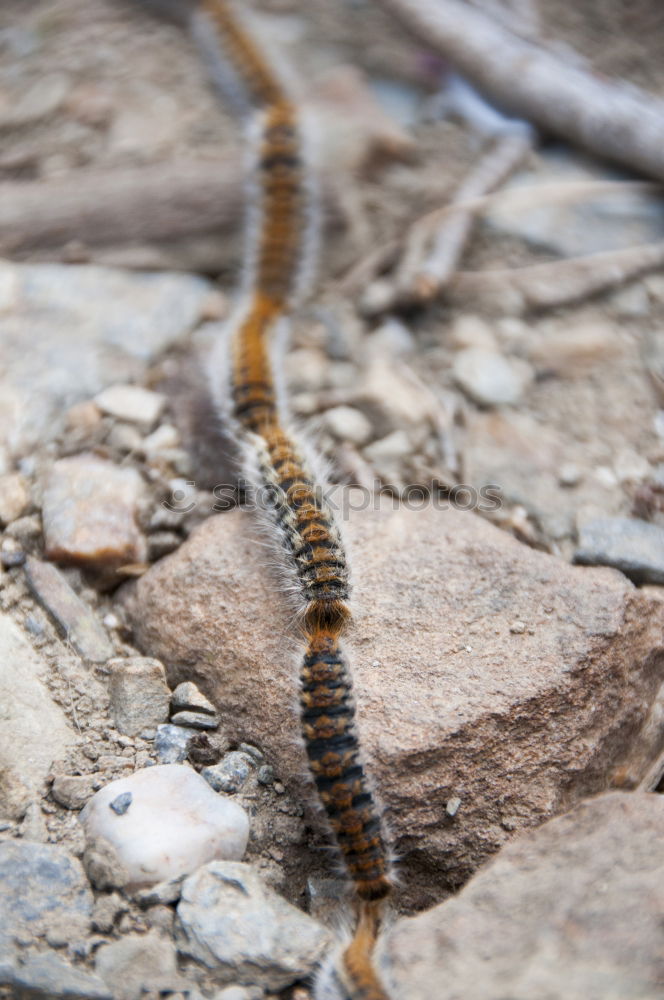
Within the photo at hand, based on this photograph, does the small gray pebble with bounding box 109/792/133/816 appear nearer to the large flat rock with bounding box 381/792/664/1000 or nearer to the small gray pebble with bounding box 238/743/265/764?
the small gray pebble with bounding box 238/743/265/764

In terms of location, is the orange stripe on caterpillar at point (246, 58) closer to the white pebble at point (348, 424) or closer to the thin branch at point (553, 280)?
the thin branch at point (553, 280)

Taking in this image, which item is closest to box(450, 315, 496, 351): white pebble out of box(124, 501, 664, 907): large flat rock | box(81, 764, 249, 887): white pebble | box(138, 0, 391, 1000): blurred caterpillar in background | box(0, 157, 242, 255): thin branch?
box(138, 0, 391, 1000): blurred caterpillar in background

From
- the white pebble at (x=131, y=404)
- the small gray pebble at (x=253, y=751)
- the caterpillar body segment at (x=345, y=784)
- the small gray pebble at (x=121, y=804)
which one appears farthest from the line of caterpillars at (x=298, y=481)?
the small gray pebble at (x=121, y=804)

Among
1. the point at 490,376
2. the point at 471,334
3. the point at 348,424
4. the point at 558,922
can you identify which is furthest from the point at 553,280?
the point at 558,922

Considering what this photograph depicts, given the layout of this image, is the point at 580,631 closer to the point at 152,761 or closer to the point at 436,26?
the point at 152,761

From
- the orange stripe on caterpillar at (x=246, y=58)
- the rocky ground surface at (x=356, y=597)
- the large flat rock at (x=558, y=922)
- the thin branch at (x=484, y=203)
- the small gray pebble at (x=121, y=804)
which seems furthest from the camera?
the orange stripe on caterpillar at (x=246, y=58)

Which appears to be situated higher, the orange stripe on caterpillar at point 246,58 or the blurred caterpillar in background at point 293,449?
the orange stripe on caterpillar at point 246,58
